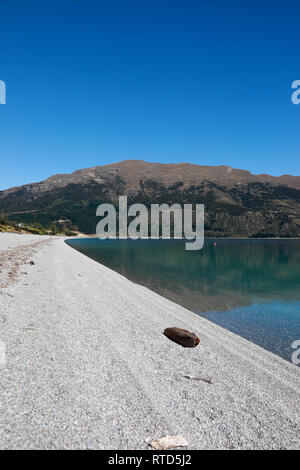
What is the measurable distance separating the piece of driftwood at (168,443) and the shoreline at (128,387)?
193mm

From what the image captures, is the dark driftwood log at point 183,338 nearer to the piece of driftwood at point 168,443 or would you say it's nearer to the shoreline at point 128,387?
the shoreline at point 128,387

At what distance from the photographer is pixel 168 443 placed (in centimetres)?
557

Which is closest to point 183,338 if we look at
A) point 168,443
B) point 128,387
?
point 128,387

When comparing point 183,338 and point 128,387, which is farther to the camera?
point 183,338

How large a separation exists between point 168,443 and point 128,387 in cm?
231

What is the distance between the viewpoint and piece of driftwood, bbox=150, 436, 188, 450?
5.49m

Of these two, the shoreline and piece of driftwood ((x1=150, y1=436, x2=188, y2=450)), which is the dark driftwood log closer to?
the shoreline

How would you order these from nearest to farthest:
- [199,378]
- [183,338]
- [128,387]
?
[128,387]
[199,378]
[183,338]

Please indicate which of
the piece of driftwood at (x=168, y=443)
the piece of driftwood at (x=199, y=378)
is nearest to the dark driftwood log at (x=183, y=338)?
the piece of driftwood at (x=199, y=378)

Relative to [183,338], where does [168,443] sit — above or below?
above

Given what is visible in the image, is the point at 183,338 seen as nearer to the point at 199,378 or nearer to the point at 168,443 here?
the point at 199,378

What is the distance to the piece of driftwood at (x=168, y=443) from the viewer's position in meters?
5.49

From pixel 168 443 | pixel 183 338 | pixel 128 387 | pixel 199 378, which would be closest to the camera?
pixel 168 443
